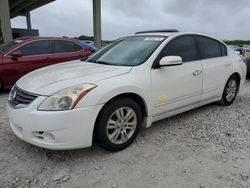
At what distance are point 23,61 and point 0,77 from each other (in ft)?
2.13

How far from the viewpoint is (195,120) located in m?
3.97

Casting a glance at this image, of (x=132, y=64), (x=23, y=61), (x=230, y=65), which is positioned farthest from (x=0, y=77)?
(x=230, y=65)

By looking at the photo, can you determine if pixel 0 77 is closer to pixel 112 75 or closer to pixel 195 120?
pixel 112 75

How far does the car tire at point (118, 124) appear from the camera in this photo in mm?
2670

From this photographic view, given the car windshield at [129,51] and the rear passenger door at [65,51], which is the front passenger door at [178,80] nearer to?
the car windshield at [129,51]

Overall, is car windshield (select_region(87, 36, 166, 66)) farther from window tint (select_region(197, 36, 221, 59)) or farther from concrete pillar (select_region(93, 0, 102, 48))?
concrete pillar (select_region(93, 0, 102, 48))

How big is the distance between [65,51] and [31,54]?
930mm

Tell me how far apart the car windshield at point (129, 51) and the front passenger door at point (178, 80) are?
A: 7.6 inches

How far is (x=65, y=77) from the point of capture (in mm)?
2803

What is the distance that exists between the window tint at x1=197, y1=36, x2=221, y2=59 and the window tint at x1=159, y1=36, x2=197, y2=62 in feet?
0.70

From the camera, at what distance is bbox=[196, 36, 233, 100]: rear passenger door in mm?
3953

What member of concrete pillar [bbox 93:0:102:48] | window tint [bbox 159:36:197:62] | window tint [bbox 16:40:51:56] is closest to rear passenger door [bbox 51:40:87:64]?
window tint [bbox 16:40:51:56]

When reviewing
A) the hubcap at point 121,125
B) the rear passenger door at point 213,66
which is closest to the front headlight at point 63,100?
the hubcap at point 121,125

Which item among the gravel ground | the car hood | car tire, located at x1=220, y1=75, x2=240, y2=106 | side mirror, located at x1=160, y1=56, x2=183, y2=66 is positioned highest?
side mirror, located at x1=160, y1=56, x2=183, y2=66
